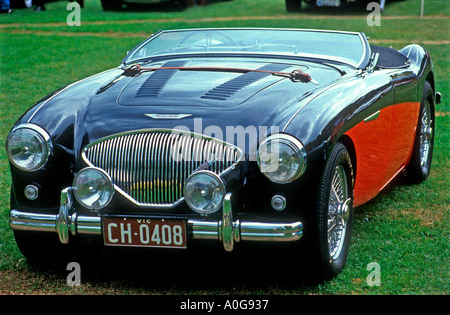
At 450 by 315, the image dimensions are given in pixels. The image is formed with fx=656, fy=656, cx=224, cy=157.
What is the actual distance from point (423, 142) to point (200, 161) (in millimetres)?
2929

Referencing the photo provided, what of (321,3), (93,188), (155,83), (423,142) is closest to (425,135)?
(423,142)

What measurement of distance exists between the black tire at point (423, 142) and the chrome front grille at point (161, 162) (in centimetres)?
251

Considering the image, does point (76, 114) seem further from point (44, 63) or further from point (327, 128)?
point (44, 63)

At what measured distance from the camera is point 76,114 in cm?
374

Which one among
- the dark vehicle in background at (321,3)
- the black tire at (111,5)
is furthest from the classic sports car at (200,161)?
the black tire at (111,5)

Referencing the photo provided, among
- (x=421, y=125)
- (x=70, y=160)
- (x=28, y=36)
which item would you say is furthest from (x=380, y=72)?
(x=28, y=36)

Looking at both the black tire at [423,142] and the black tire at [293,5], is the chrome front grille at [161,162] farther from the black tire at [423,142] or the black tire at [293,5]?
the black tire at [293,5]

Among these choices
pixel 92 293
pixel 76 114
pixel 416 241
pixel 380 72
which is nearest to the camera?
pixel 92 293

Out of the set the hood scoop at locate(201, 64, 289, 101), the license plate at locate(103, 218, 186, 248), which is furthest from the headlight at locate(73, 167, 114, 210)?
the hood scoop at locate(201, 64, 289, 101)

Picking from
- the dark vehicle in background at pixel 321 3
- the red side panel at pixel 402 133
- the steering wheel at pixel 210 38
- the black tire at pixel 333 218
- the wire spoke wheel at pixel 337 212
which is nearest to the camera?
the black tire at pixel 333 218

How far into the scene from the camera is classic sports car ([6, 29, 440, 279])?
329 cm

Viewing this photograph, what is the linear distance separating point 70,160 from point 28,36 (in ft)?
38.6

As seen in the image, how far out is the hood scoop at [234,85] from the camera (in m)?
3.72

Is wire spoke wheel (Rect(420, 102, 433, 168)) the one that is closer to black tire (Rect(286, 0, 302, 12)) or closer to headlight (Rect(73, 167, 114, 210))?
headlight (Rect(73, 167, 114, 210))
